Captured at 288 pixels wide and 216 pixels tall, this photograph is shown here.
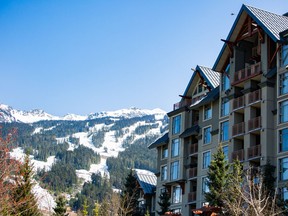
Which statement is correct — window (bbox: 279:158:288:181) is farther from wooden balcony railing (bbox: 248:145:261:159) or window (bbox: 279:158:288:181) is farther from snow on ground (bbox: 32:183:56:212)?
snow on ground (bbox: 32:183:56:212)

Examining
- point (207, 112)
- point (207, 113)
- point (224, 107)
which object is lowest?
point (224, 107)

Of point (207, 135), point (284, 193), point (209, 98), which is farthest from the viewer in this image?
point (207, 135)

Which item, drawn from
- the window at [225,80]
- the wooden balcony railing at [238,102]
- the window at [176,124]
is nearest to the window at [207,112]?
the window at [225,80]

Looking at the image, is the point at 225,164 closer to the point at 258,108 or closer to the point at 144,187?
the point at 258,108

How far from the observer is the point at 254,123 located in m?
46.9

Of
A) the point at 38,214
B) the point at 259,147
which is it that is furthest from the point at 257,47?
the point at 38,214

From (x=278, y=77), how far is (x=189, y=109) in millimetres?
14038

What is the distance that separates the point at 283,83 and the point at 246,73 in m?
4.11

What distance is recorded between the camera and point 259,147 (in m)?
45.9

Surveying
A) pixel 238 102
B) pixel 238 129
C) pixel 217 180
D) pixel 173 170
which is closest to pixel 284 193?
pixel 217 180

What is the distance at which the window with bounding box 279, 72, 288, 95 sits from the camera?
149 ft

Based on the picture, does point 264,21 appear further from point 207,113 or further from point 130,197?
point 130,197

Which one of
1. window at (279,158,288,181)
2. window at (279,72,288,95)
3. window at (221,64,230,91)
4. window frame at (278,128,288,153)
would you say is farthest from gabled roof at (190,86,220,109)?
window at (279,158,288,181)

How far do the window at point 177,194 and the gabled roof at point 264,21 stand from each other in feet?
52.9
